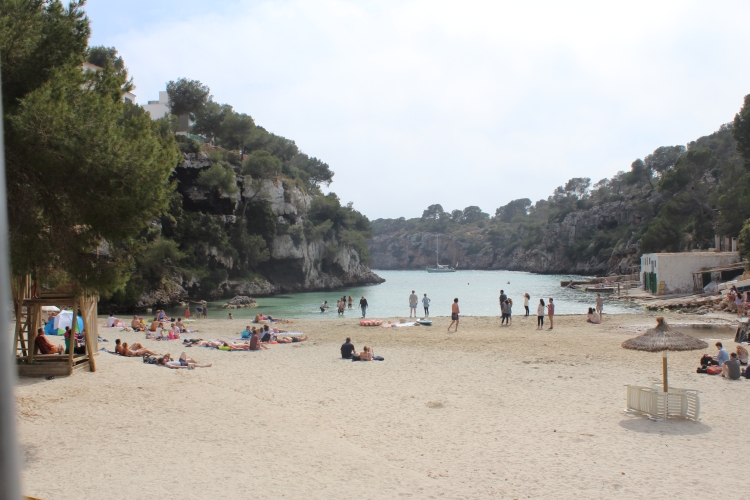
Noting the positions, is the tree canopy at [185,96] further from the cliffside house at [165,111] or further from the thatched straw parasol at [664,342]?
the thatched straw parasol at [664,342]

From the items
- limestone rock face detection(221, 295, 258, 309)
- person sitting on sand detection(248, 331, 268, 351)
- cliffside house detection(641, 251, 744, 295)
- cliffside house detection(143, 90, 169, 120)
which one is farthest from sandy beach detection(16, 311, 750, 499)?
cliffside house detection(143, 90, 169, 120)

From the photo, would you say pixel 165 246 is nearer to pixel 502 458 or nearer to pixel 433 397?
pixel 433 397

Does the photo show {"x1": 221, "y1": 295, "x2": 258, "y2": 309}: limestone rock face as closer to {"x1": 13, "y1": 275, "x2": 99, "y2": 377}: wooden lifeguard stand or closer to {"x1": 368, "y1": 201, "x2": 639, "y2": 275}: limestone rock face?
{"x1": 13, "y1": 275, "x2": 99, "y2": 377}: wooden lifeguard stand

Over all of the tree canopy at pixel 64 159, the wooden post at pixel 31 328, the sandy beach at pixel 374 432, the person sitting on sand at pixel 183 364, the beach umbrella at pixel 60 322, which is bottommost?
the sandy beach at pixel 374 432

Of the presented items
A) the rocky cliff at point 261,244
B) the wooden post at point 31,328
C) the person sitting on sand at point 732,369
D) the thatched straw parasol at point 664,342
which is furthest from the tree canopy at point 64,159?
the rocky cliff at point 261,244

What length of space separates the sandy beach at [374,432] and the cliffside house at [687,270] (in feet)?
107

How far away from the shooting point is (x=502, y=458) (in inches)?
343

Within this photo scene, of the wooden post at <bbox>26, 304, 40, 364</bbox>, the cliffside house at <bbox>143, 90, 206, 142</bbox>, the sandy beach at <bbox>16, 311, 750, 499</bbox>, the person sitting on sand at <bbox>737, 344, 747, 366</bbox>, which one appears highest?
the cliffside house at <bbox>143, 90, 206, 142</bbox>

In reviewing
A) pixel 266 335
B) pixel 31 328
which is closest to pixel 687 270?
pixel 266 335

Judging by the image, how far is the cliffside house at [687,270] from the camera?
44812 millimetres

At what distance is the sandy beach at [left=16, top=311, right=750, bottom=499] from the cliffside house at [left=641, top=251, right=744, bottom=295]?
32.5 m

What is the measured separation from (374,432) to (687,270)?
44879mm

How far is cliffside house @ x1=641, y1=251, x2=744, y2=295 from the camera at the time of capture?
4481 cm

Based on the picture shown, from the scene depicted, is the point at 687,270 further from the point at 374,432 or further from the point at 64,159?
the point at 64,159
